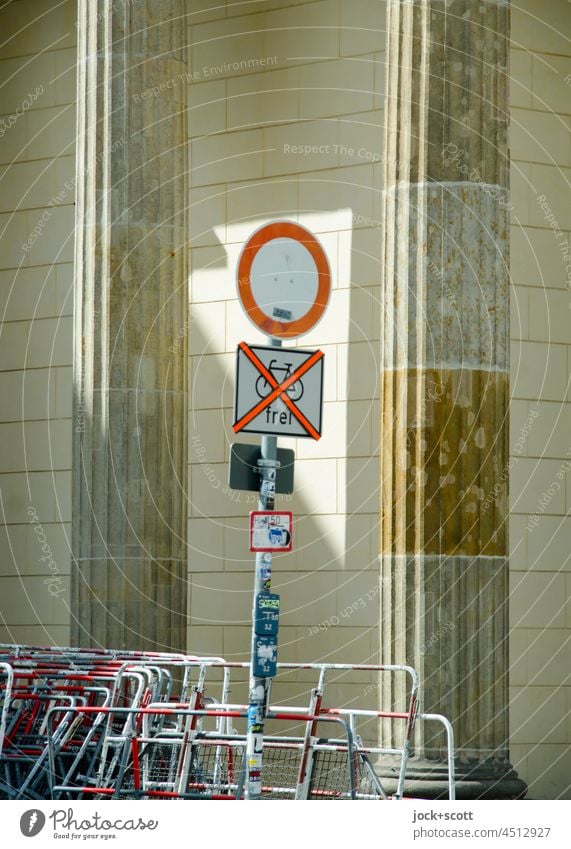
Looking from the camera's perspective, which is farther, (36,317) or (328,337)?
(36,317)

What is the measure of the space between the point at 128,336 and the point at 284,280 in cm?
633

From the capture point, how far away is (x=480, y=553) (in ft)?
47.4

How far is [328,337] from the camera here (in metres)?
19.2

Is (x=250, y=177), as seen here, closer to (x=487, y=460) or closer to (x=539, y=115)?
(x=539, y=115)

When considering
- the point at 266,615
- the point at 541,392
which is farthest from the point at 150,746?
the point at 541,392

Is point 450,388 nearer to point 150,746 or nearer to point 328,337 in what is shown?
point 150,746

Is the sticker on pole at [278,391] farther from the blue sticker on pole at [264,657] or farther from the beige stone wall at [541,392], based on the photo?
the beige stone wall at [541,392]

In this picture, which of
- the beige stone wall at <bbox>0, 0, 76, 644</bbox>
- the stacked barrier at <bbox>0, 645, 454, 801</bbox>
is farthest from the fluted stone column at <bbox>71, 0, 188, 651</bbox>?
the beige stone wall at <bbox>0, 0, 76, 644</bbox>

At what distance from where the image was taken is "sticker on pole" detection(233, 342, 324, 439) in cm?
1060

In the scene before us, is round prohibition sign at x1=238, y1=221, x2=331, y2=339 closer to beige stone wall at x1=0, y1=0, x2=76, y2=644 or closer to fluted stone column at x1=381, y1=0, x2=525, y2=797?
fluted stone column at x1=381, y1=0, x2=525, y2=797

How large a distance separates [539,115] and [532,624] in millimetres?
5373

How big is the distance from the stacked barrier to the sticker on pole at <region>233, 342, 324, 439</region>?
6.17 ft

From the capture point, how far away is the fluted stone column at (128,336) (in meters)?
16.3
